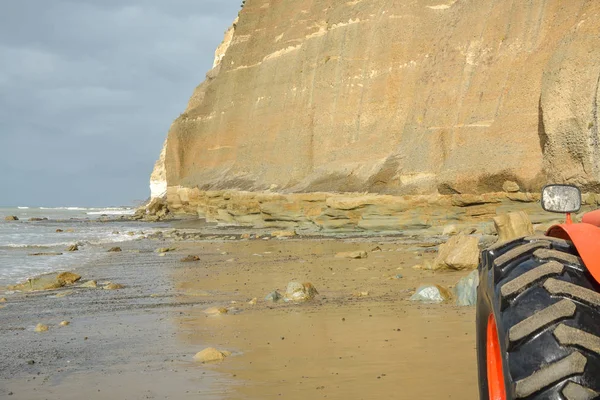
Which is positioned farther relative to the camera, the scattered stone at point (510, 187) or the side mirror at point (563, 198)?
the scattered stone at point (510, 187)

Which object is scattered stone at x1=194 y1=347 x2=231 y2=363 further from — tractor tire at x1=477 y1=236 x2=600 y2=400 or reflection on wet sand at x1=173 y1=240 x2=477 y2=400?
tractor tire at x1=477 y1=236 x2=600 y2=400

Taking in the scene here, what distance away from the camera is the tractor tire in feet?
6.64

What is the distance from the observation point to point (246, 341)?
751 cm

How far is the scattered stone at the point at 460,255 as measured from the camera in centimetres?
1239

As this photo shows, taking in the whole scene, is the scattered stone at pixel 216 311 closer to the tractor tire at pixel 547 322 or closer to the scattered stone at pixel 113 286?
the scattered stone at pixel 113 286

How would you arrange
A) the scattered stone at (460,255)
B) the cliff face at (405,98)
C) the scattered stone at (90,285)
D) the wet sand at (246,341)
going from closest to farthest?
the wet sand at (246,341) < the scattered stone at (460,255) < the scattered stone at (90,285) < the cliff face at (405,98)

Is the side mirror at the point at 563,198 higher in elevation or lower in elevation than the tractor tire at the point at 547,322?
higher

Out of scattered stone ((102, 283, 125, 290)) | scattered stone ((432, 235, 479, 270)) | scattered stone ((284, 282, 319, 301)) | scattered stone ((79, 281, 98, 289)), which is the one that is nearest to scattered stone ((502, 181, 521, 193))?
scattered stone ((432, 235, 479, 270))

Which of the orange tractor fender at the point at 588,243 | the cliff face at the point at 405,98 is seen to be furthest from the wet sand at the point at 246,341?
the cliff face at the point at 405,98

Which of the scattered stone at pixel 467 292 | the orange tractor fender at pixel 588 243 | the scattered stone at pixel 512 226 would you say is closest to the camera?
the orange tractor fender at pixel 588 243

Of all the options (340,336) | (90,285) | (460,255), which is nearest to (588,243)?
(340,336)

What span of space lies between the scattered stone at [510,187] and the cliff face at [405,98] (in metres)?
0.15

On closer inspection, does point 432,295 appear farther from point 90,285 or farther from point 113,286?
point 90,285

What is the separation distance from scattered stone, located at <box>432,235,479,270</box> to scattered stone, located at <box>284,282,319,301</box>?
9.84ft
